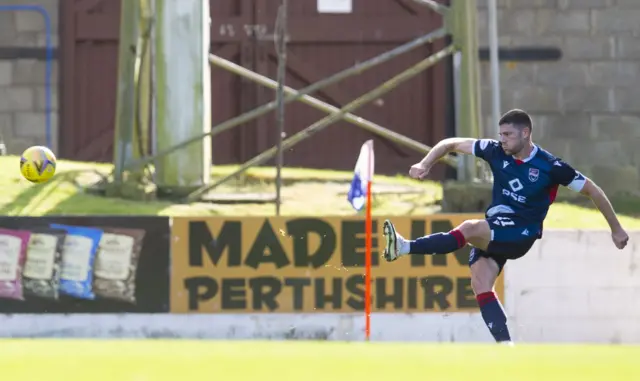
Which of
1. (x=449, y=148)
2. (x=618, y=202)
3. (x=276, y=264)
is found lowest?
(x=276, y=264)

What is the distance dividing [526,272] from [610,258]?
3.10 ft

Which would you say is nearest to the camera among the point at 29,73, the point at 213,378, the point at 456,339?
the point at 213,378

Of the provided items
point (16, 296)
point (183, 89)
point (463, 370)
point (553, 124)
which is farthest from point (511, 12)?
point (463, 370)

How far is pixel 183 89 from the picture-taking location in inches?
569

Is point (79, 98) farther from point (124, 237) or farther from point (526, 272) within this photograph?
point (526, 272)

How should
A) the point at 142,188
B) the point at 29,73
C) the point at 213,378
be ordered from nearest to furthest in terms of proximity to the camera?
the point at 213,378, the point at 142,188, the point at 29,73

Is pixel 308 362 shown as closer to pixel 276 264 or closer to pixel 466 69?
pixel 276 264

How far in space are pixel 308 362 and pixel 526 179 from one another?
4.04 metres

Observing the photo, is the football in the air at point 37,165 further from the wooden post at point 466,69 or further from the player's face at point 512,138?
the player's face at point 512,138

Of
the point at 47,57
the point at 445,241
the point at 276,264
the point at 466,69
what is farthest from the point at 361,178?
the point at 47,57

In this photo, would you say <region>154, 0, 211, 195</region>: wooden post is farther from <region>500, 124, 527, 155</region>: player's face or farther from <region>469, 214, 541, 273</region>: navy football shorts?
<region>500, 124, 527, 155</region>: player's face

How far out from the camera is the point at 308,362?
5.71m

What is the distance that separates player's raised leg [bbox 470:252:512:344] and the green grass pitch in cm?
293

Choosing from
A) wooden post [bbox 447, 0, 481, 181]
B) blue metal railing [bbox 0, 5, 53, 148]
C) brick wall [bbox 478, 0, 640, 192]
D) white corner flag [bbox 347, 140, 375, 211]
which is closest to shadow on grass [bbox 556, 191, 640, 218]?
brick wall [bbox 478, 0, 640, 192]
